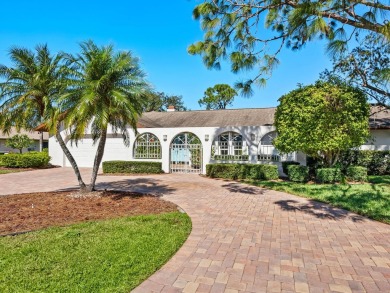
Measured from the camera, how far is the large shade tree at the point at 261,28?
17.0 feet

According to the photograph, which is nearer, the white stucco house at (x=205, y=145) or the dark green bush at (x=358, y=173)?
the dark green bush at (x=358, y=173)

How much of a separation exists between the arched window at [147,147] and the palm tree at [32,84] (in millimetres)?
9404

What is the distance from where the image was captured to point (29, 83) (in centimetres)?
860

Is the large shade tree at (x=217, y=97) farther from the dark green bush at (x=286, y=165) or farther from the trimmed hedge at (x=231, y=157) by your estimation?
the dark green bush at (x=286, y=165)

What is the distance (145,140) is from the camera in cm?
1825

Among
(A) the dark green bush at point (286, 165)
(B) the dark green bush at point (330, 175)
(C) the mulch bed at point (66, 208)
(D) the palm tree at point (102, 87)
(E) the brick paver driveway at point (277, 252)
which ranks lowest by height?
(E) the brick paver driveway at point (277, 252)

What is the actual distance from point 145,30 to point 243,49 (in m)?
6.43

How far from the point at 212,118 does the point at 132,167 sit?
921cm

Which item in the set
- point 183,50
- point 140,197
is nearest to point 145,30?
point 183,50

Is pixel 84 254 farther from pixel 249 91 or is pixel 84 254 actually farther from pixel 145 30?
→ pixel 145 30

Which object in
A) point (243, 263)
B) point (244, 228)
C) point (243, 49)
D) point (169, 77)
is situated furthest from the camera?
point (169, 77)

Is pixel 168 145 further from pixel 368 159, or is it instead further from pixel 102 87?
pixel 368 159

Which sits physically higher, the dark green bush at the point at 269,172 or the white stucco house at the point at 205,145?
the white stucco house at the point at 205,145

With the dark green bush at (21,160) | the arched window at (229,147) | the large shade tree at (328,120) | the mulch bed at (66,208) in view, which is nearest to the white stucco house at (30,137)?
the dark green bush at (21,160)
